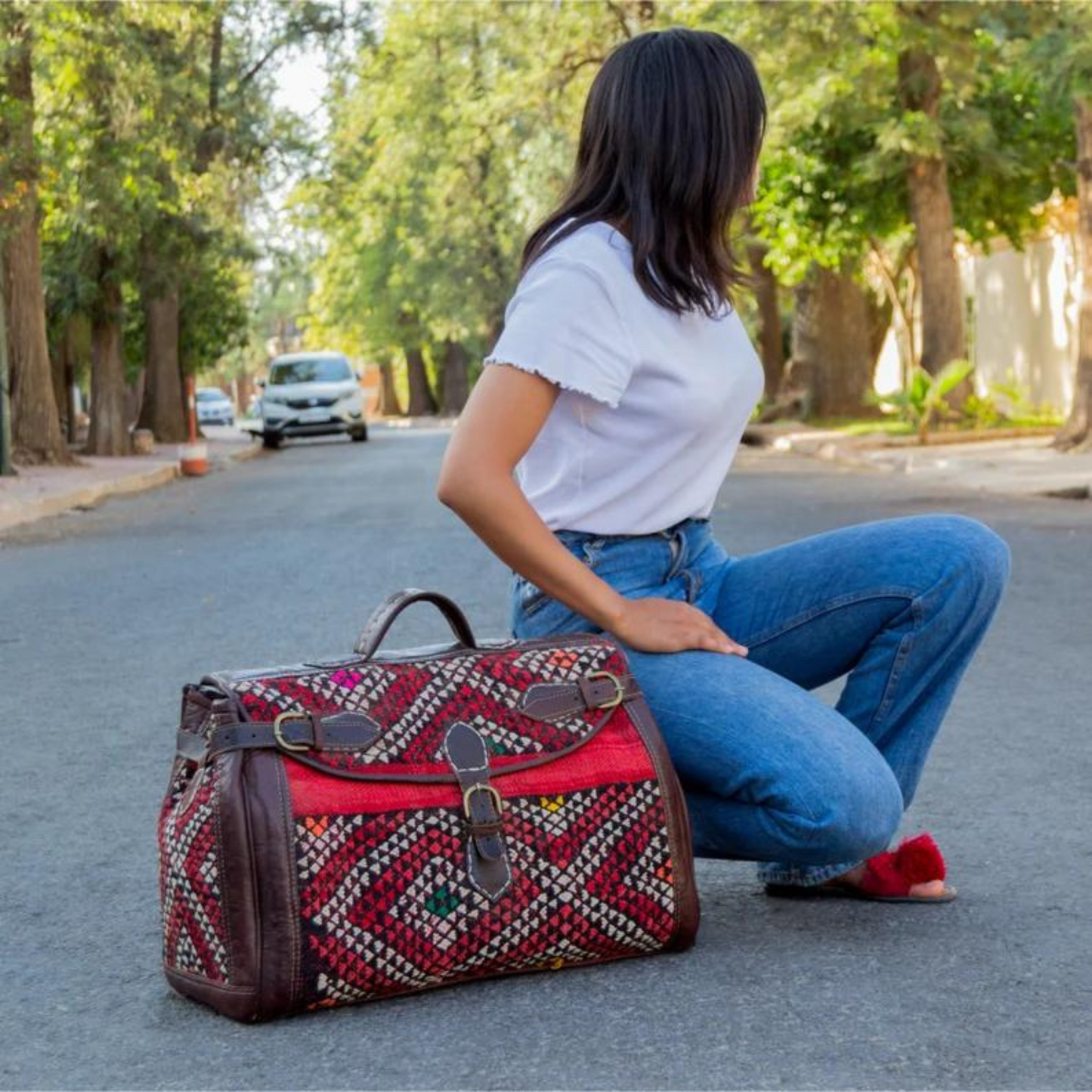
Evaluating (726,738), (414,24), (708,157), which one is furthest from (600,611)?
(414,24)

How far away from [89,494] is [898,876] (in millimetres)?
17898

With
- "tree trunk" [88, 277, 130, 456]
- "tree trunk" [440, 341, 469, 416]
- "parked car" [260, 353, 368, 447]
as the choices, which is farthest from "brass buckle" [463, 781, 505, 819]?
"tree trunk" [440, 341, 469, 416]

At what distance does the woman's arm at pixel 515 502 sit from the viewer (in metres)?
3.47

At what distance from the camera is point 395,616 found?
345 centimetres

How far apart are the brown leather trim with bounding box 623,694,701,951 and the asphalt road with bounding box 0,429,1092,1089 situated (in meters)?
0.09

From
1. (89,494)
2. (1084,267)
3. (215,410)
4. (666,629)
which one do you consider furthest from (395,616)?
(215,410)

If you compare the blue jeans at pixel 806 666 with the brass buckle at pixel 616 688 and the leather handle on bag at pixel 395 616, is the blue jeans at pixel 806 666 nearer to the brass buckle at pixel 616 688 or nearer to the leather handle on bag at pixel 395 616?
the brass buckle at pixel 616 688

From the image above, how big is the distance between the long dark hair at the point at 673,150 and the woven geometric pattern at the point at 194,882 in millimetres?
1142

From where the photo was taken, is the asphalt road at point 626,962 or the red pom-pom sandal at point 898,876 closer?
the asphalt road at point 626,962

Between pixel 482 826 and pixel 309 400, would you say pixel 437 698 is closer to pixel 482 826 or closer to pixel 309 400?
pixel 482 826

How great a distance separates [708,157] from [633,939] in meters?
1.36

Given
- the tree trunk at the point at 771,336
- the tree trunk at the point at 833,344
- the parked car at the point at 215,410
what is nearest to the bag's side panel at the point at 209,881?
the tree trunk at the point at 833,344

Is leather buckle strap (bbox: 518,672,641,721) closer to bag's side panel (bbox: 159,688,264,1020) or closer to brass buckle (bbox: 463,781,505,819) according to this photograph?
brass buckle (bbox: 463,781,505,819)

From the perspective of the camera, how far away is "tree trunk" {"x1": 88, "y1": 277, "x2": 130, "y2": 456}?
31.9 meters
